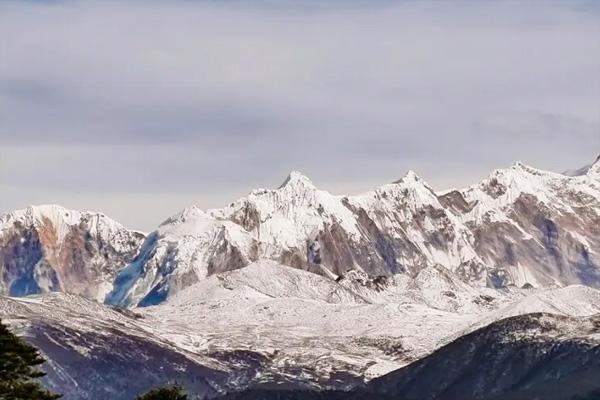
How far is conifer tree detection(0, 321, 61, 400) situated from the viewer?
368 feet

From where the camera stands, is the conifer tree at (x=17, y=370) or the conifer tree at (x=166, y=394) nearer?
the conifer tree at (x=17, y=370)

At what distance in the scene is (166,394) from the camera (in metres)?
117

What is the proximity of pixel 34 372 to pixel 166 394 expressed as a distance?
8741 mm

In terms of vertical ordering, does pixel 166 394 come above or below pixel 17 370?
below

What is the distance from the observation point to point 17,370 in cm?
11569

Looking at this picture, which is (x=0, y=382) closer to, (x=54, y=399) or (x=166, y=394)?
(x=54, y=399)

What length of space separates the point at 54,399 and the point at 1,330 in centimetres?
572

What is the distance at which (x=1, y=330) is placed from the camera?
112 meters

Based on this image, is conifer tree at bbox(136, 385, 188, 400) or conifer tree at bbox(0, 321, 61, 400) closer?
conifer tree at bbox(0, 321, 61, 400)

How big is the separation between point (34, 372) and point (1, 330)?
5.73 m

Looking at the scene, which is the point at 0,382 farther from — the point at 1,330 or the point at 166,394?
the point at 166,394

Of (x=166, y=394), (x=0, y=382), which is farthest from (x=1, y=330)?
(x=166, y=394)

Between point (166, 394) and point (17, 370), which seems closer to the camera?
point (17, 370)

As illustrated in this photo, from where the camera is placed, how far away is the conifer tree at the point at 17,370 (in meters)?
112
